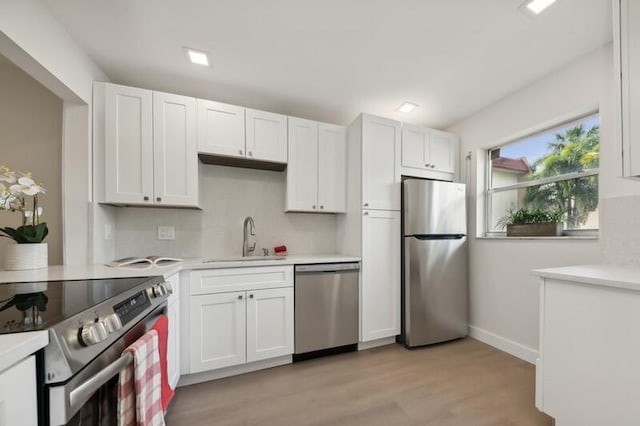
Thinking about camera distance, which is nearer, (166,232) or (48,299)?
(48,299)

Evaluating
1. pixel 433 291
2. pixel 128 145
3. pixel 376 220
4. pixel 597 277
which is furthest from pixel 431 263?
pixel 128 145

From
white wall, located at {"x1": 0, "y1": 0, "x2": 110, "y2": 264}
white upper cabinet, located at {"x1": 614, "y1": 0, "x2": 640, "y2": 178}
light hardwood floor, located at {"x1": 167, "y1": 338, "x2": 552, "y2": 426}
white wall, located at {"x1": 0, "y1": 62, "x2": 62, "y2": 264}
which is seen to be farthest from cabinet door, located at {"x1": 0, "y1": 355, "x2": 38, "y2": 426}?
white upper cabinet, located at {"x1": 614, "y1": 0, "x2": 640, "y2": 178}

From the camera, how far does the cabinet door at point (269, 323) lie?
2.01 meters

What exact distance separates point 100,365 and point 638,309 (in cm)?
203

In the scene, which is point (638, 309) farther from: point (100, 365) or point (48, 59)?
point (48, 59)

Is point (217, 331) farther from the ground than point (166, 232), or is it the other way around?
point (166, 232)

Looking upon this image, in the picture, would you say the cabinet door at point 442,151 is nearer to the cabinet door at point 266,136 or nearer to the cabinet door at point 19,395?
the cabinet door at point 266,136

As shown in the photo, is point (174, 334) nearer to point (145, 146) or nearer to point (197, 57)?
point (145, 146)

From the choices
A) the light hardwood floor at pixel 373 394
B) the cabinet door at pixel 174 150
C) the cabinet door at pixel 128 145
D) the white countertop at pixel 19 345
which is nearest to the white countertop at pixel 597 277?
the light hardwood floor at pixel 373 394

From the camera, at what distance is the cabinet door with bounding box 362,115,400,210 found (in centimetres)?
249

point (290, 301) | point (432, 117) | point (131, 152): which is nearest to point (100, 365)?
point (290, 301)

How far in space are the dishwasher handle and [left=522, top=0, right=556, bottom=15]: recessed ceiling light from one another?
2.10 metres

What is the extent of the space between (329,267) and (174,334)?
124cm

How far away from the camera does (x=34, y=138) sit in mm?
2057
